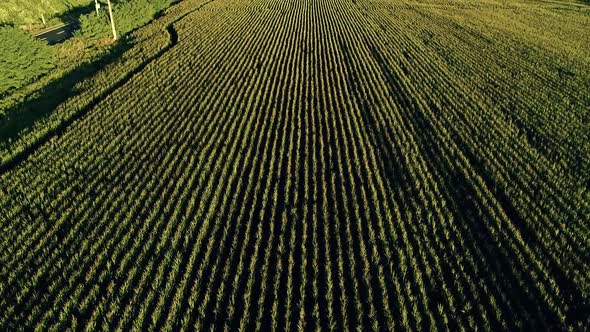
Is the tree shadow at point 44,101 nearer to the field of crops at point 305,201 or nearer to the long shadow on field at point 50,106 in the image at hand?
the long shadow on field at point 50,106

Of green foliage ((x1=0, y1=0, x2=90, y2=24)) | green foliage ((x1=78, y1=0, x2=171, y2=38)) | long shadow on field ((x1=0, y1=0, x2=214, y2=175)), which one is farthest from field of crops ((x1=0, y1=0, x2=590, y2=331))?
green foliage ((x1=0, y1=0, x2=90, y2=24))

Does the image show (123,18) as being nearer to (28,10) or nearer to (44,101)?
(28,10)

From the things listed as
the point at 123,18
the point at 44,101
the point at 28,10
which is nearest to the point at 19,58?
the point at 44,101

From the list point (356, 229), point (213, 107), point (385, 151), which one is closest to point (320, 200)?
point (356, 229)

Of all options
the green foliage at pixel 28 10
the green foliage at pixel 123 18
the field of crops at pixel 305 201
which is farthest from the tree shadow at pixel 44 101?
the green foliage at pixel 28 10

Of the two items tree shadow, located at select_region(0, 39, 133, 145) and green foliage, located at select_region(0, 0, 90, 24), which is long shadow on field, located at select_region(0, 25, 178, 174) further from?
green foliage, located at select_region(0, 0, 90, 24)

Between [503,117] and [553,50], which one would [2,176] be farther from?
[553,50]

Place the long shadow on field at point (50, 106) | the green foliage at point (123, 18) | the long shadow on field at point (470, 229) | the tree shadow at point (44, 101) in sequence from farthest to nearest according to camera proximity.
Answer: the green foliage at point (123, 18) → the tree shadow at point (44, 101) → the long shadow on field at point (50, 106) → the long shadow on field at point (470, 229)
